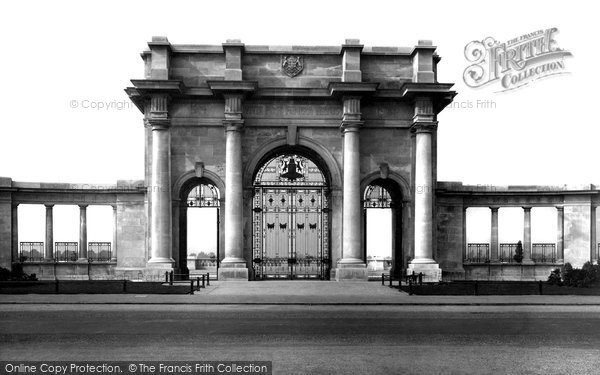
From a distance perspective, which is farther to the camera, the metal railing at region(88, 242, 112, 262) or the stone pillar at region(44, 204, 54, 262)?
the metal railing at region(88, 242, 112, 262)

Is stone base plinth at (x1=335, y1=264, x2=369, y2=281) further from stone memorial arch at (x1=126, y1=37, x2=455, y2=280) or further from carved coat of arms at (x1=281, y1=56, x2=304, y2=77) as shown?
carved coat of arms at (x1=281, y1=56, x2=304, y2=77)

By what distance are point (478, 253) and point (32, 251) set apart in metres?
25.8

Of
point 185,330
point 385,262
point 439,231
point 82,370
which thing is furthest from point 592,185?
point 82,370

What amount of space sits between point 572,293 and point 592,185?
13.1 meters

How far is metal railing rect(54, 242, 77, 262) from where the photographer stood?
3619cm

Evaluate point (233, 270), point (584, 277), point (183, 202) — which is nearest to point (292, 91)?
point (183, 202)

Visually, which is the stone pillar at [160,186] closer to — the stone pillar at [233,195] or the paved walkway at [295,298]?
the stone pillar at [233,195]

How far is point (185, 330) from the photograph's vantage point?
47.0ft

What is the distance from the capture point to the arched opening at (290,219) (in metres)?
32.5

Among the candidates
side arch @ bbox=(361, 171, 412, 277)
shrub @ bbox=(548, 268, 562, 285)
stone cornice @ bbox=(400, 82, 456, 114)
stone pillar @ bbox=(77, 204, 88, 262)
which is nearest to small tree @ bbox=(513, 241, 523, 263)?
shrub @ bbox=(548, 268, 562, 285)

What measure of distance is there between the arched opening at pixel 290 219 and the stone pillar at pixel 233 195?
1.90 metres

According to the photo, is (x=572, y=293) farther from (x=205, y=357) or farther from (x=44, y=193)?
(x=44, y=193)

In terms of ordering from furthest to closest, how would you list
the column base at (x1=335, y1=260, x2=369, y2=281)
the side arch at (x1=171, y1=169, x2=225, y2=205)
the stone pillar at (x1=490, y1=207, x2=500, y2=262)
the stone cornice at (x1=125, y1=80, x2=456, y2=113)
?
the stone pillar at (x1=490, y1=207, x2=500, y2=262), the side arch at (x1=171, y1=169, x2=225, y2=205), the column base at (x1=335, y1=260, x2=369, y2=281), the stone cornice at (x1=125, y1=80, x2=456, y2=113)

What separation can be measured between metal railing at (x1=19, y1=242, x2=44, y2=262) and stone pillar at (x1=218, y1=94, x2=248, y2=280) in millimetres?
12826
